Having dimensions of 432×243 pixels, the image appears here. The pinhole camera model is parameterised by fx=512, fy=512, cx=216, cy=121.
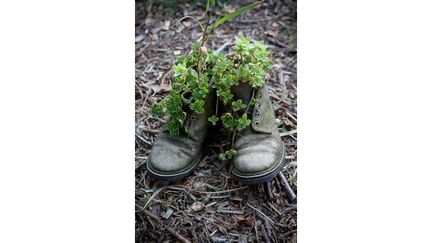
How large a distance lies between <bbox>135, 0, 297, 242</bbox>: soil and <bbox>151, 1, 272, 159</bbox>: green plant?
0.31 feet

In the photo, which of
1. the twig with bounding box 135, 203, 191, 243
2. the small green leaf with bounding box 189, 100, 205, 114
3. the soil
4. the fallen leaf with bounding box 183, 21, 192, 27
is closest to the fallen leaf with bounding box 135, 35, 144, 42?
the soil

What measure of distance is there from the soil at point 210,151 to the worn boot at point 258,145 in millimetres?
46

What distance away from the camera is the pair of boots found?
43.9 inches

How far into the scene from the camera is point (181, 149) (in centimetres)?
116

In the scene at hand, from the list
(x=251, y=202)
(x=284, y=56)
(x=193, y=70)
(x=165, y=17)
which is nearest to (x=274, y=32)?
(x=284, y=56)

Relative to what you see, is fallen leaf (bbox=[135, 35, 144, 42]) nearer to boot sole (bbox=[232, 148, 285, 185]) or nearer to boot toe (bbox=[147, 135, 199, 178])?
boot toe (bbox=[147, 135, 199, 178])

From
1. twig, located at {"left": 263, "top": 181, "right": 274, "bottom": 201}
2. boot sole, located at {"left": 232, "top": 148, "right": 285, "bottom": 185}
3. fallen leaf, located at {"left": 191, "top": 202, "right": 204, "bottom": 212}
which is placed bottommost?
fallen leaf, located at {"left": 191, "top": 202, "right": 204, "bottom": 212}

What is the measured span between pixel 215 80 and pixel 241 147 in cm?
16

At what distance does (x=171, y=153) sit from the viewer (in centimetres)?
115

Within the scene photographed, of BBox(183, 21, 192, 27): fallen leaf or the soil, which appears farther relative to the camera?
BBox(183, 21, 192, 27): fallen leaf

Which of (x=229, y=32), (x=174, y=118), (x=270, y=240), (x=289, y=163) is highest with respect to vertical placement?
(x=229, y=32)

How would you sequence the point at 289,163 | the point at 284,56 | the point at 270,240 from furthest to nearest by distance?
the point at 284,56 < the point at 289,163 < the point at 270,240
